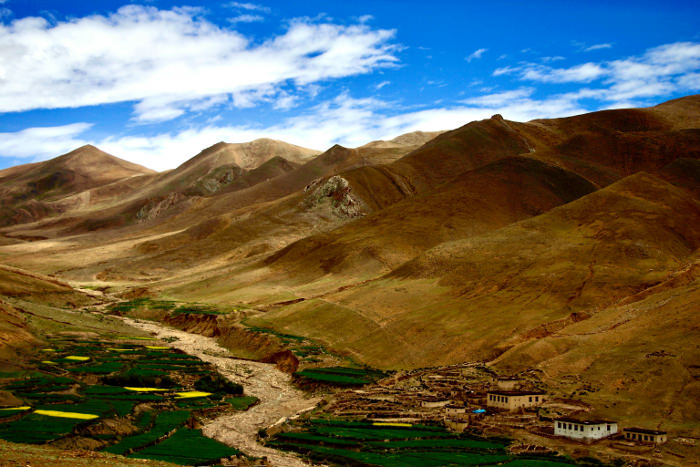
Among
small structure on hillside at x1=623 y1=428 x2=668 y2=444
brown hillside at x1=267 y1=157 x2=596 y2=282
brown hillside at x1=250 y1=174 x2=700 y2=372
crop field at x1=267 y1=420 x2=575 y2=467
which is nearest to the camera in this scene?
crop field at x1=267 y1=420 x2=575 y2=467

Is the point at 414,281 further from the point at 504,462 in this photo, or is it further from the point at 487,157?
the point at 487,157

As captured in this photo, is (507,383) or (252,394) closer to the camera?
(507,383)

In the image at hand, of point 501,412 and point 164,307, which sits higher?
point 164,307

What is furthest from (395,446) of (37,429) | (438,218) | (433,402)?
(438,218)

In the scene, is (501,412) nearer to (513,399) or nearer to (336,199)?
(513,399)

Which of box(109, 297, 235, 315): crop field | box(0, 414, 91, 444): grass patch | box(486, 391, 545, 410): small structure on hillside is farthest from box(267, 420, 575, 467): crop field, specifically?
box(109, 297, 235, 315): crop field

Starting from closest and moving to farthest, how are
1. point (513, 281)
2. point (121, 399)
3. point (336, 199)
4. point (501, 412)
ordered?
point (501, 412), point (121, 399), point (513, 281), point (336, 199)

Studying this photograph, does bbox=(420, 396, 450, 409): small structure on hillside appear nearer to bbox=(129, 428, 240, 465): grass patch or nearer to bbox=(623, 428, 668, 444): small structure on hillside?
bbox=(623, 428, 668, 444): small structure on hillside
